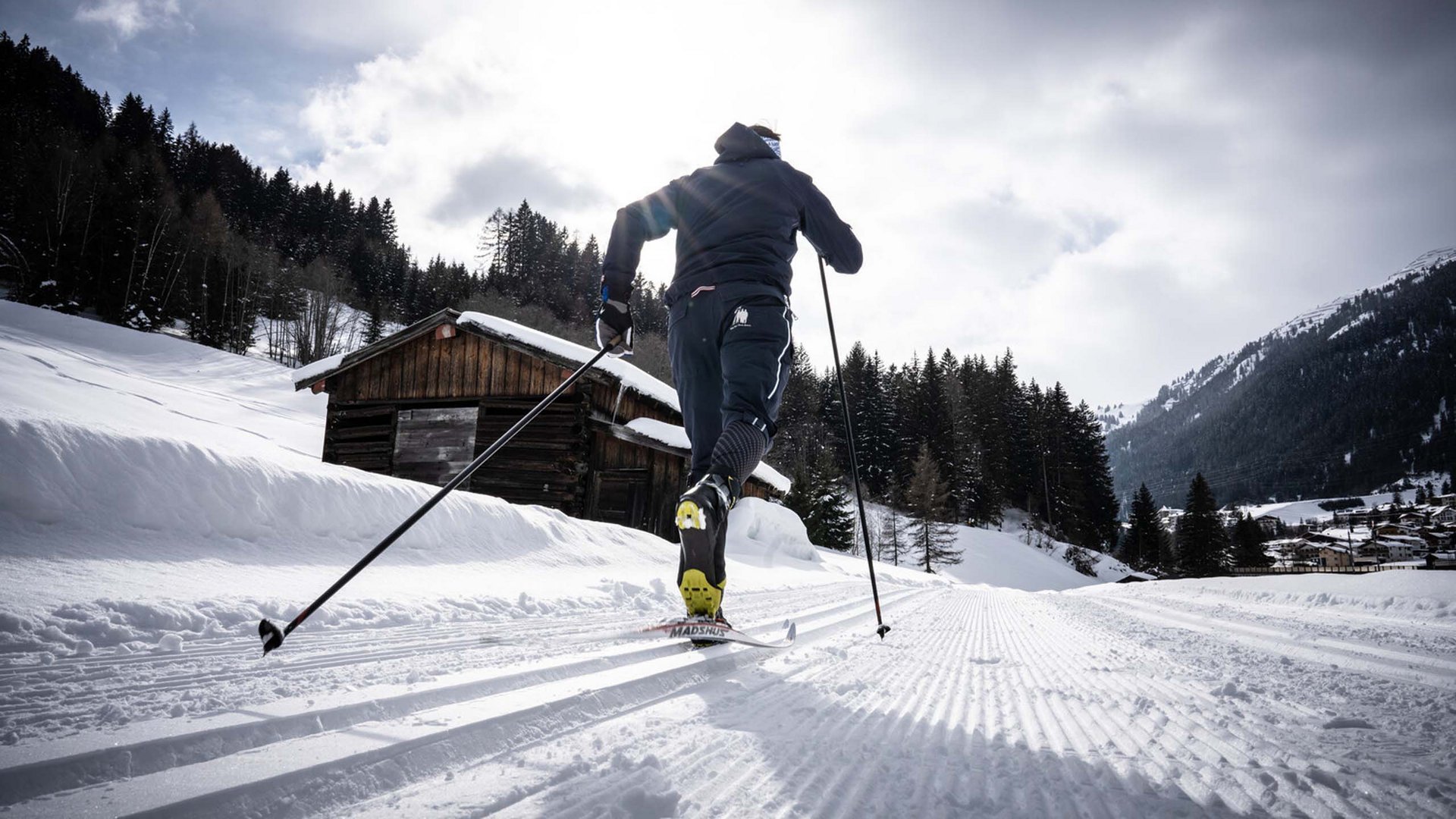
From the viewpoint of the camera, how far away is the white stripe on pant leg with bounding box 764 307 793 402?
2160 mm

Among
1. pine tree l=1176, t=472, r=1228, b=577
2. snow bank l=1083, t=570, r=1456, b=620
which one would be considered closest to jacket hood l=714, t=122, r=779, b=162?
snow bank l=1083, t=570, r=1456, b=620

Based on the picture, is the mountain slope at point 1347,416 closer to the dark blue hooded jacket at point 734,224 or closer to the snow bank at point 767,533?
the snow bank at point 767,533

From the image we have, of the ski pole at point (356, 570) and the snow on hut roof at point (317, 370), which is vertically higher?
the snow on hut roof at point (317, 370)

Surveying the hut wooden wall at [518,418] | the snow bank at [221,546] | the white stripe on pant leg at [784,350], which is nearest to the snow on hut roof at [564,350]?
the hut wooden wall at [518,418]

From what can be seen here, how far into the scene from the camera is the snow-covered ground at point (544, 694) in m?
0.78

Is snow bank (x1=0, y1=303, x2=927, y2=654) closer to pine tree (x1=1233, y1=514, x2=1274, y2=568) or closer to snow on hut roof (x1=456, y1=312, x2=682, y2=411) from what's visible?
snow on hut roof (x1=456, y1=312, x2=682, y2=411)

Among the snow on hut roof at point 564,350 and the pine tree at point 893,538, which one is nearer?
the snow on hut roof at point 564,350

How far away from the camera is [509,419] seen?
1194cm

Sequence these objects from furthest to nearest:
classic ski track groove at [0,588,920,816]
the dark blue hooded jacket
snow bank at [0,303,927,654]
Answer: the dark blue hooded jacket → snow bank at [0,303,927,654] → classic ski track groove at [0,588,920,816]

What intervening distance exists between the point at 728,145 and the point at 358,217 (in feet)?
267

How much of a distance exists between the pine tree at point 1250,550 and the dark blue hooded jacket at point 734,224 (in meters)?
60.5

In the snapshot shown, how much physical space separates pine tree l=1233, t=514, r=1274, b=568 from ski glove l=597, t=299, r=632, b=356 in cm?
6102

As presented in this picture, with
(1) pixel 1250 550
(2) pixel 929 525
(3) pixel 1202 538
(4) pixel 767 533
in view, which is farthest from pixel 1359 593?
(1) pixel 1250 550

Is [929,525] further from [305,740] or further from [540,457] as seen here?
[305,740]
